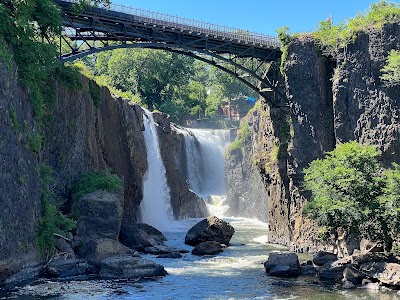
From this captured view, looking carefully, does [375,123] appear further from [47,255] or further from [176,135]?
[176,135]

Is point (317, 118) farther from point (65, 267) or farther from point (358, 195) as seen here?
point (65, 267)

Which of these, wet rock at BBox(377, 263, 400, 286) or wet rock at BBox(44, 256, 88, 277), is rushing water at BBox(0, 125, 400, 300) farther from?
wet rock at BBox(44, 256, 88, 277)

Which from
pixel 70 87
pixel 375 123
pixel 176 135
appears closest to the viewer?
pixel 375 123

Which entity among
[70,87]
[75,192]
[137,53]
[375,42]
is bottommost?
[75,192]

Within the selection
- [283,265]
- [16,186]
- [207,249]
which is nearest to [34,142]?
[16,186]

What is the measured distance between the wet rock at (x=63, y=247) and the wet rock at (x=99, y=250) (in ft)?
1.96

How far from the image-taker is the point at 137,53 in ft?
228

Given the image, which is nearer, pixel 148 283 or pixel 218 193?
pixel 148 283

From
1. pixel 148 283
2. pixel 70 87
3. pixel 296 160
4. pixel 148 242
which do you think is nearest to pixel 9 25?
pixel 70 87

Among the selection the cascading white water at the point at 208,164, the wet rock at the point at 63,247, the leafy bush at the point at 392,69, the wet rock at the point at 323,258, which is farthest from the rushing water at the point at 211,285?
the cascading white water at the point at 208,164

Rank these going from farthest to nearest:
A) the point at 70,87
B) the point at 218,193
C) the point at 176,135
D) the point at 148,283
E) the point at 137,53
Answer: the point at 137,53 → the point at 218,193 → the point at 176,135 → the point at 70,87 → the point at 148,283

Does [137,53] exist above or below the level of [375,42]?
above

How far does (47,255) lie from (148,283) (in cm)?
505

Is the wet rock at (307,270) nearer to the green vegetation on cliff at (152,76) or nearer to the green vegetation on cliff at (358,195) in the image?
the green vegetation on cliff at (358,195)
